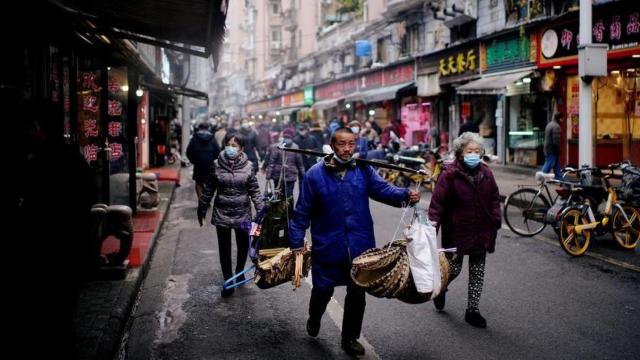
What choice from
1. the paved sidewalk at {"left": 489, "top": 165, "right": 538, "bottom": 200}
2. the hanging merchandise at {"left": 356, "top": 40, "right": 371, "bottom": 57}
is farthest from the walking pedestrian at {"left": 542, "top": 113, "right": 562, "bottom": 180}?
the hanging merchandise at {"left": 356, "top": 40, "right": 371, "bottom": 57}

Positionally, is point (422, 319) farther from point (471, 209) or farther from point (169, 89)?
point (169, 89)

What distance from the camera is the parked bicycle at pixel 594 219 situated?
9.01m

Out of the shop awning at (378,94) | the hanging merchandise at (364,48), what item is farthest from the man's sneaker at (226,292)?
the hanging merchandise at (364,48)

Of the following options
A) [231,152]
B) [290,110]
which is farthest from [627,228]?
[290,110]

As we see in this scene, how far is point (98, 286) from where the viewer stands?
23.4ft

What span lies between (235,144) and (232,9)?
426 ft

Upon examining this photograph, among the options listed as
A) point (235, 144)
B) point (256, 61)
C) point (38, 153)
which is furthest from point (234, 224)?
point (256, 61)

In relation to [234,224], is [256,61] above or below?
above

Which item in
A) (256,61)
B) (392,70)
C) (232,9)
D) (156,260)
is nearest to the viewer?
(156,260)

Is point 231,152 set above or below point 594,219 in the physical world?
above

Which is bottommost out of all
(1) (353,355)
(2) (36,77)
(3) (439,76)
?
(1) (353,355)

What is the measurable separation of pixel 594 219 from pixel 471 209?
3.98 m

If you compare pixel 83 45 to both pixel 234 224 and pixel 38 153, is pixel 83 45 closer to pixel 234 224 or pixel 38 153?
pixel 234 224

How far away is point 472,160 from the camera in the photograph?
5.96m
